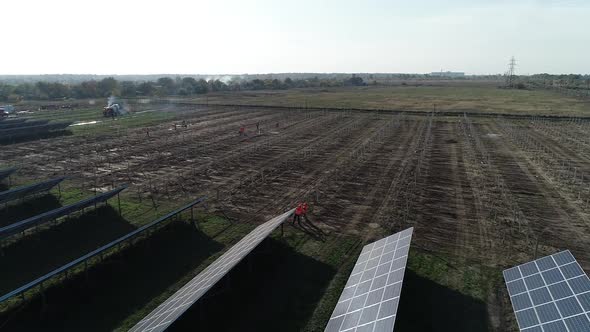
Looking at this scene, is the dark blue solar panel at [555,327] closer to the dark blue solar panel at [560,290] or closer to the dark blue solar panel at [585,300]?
the dark blue solar panel at [585,300]

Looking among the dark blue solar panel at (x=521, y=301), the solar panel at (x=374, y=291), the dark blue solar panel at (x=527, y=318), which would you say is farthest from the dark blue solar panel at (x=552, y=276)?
the solar panel at (x=374, y=291)

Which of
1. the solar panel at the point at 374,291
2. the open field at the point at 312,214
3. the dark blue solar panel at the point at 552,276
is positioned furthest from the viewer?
the open field at the point at 312,214

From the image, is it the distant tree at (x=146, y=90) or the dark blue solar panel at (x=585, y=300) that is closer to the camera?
the dark blue solar panel at (x=585, y=300)

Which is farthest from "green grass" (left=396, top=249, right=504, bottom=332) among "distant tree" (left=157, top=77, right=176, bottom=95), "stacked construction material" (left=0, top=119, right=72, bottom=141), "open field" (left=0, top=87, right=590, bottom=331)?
"distant tree" (left=157, top=77, right=176, bottom=95)

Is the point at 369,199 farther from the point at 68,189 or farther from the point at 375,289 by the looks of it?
the point at 68,189

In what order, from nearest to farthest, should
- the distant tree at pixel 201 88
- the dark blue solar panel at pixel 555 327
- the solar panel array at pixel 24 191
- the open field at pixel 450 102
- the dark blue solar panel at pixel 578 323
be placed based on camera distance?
the dark blue solar panel at pixel 578 323
the dark blue solar panel at pixel 555 327
the solar panel array at pixel 24 191
the open field at pixel 450 102
the distant tree at pixel 201 88

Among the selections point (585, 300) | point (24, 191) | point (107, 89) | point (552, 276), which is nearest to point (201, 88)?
point (107, 89)
